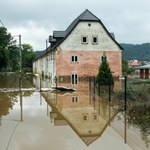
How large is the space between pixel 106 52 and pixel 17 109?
968 inches

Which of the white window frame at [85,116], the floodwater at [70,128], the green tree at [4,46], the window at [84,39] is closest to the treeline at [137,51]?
the green tree at [4,46]

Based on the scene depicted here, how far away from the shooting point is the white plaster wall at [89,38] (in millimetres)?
40406

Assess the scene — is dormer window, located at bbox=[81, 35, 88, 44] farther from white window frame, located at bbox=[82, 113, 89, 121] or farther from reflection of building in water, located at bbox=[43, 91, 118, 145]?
white window frame, located at bbox=[82, 113, 89, 121]

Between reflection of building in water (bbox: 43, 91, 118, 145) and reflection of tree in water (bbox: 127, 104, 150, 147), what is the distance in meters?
1.01

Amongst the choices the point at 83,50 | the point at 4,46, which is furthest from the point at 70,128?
the point at 4,46

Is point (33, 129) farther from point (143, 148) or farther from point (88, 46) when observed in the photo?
point (88, 46)

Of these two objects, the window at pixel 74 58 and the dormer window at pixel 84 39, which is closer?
the dormer window at pixel 84 39

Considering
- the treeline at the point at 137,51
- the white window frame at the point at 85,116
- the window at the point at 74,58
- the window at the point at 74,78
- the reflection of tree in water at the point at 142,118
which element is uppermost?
the treeline at the point at 137,51

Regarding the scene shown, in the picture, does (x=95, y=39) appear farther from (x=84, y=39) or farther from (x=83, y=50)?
(x=83, y=50)

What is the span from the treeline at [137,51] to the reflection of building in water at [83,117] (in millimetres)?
121869

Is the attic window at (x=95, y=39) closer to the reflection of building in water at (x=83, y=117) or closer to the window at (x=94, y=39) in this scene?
the window at (x=94, y=39)

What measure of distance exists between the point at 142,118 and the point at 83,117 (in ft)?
9.49

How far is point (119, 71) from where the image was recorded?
42.5 metres

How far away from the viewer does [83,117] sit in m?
15.5
